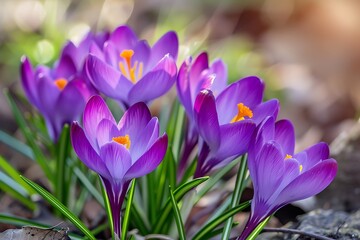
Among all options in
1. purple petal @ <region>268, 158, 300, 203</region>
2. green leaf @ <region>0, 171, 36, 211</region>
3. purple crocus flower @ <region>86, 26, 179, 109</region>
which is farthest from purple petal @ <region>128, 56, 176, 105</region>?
green leaf @ <region>0, 171, 36, 211</region>

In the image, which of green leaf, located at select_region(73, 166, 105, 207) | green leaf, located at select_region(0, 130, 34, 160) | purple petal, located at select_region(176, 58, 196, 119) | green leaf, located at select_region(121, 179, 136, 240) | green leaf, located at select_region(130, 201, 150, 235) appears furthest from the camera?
green leaf, located at select_region(0, 130, 34, 160)

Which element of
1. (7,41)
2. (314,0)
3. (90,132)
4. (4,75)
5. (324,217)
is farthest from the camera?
(314,0)

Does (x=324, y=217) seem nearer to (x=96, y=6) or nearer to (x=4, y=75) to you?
(x=4, y=75)

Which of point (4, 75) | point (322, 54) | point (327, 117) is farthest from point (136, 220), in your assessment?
point (322, 54)

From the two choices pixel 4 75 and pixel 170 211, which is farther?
pixel 4 75

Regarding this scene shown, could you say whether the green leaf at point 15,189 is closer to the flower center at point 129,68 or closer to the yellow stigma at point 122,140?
the flower center at point 129,68

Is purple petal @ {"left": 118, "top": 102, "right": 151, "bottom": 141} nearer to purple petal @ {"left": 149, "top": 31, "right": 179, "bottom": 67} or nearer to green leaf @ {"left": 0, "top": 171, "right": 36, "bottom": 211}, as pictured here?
purple petal @ {"left": 149, "top": 31, "right": 179, "bottom": 67}

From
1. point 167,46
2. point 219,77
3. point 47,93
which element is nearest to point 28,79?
point 47,93

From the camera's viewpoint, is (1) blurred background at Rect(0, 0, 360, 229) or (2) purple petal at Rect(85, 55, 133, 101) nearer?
(2) purple petal at Rect(85, 55, 133, 101)
